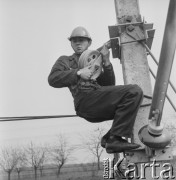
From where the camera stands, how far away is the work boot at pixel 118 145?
2725mm

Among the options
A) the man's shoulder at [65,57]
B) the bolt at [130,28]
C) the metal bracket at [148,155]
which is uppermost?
the bolt at [130,28]

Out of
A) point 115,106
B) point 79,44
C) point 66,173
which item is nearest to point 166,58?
point 115,106

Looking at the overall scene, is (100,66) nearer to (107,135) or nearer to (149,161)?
(107,135)

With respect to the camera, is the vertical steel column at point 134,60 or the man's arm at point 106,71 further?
the man's arm at point 106,71

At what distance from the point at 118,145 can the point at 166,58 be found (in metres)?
0.91

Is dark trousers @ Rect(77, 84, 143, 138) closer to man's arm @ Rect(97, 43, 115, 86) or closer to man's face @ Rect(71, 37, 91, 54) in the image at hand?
man's arm @ Rect(97, 43, 115, 86)

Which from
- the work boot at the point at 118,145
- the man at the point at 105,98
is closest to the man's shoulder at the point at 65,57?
the man at the point at 105,98

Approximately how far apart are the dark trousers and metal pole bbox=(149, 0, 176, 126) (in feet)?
1.48

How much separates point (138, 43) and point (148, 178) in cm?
123

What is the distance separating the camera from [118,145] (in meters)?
2.74

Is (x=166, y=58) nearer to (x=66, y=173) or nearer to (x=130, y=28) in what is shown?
(x=130, y=28)

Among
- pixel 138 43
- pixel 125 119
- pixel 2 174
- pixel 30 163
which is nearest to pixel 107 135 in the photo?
pixel 125 119

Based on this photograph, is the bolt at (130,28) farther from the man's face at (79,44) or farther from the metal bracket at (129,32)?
the man's face at (79,44)

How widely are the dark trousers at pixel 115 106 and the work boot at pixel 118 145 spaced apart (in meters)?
0.05
